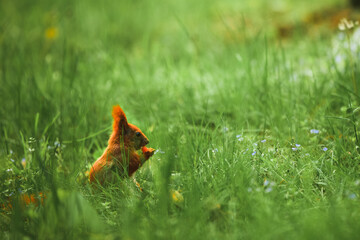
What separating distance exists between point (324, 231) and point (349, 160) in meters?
0.59

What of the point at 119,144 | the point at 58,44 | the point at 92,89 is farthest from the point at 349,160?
the point at 58,44

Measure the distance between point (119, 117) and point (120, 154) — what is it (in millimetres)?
178

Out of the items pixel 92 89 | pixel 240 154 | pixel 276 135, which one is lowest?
pixel 276 135

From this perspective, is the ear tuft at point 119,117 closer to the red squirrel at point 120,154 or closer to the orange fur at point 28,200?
the red squirrel at point 120,154

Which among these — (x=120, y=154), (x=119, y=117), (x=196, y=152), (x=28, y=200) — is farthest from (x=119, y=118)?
(x=28, y=200)

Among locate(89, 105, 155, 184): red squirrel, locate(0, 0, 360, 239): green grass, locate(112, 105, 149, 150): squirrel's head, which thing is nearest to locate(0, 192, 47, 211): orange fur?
locate(0, 0, 360, 239): green grass

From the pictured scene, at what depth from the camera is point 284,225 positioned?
4.15ft

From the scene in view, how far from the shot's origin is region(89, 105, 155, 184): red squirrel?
5.12 feet

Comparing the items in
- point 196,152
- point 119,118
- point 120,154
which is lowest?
point 196,152

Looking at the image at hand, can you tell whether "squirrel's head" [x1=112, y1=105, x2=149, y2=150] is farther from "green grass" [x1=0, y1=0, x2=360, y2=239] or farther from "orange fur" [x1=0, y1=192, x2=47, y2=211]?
"orange fur" [x1=0, y1=192, x2=47, y2=211]

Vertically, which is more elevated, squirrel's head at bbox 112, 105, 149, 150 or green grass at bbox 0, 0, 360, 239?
squirrel's head at bbox 112, 105, 149, 150

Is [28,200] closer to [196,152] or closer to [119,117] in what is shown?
[119,117]

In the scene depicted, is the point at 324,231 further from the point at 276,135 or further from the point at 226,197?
the point at 276,135

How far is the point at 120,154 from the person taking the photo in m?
1.57
